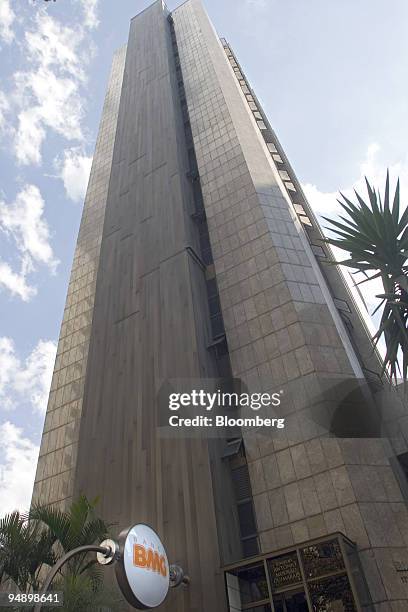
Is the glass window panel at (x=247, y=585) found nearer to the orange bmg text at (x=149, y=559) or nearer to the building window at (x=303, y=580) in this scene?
the building window at (x=303, y=580)

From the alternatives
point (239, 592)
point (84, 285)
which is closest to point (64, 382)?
point (84, 285)

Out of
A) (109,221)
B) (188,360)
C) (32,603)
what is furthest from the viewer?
(109,221)

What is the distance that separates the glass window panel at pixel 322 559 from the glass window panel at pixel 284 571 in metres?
0.30

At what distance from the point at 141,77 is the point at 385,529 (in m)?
39.5

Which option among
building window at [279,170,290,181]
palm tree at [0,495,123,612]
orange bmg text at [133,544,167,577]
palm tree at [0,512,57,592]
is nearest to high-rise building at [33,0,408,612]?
building window at [279,170,290,181]

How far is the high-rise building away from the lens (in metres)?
12.8

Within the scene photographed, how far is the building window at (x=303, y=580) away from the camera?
451 inches

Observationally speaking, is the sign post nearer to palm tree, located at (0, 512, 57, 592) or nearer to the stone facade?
palm tree, located at (0, 512, 57, 592)

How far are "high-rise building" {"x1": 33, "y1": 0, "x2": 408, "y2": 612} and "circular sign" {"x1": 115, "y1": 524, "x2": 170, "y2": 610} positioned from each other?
229 cm

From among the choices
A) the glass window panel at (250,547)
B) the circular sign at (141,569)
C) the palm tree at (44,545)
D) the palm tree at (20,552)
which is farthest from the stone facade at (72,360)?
the circular sign at (141,569)

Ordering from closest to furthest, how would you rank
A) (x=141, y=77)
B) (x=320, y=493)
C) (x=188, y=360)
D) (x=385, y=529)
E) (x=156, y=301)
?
(x=385, y=529), (x=320, y=493), (x=188, y=360), (x=156, y=301), (x=141, y=77)

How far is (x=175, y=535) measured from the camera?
46.9 feet

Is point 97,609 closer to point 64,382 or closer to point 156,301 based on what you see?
point 156,301

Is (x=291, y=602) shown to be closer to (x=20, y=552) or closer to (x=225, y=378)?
(x=20, y=552)
